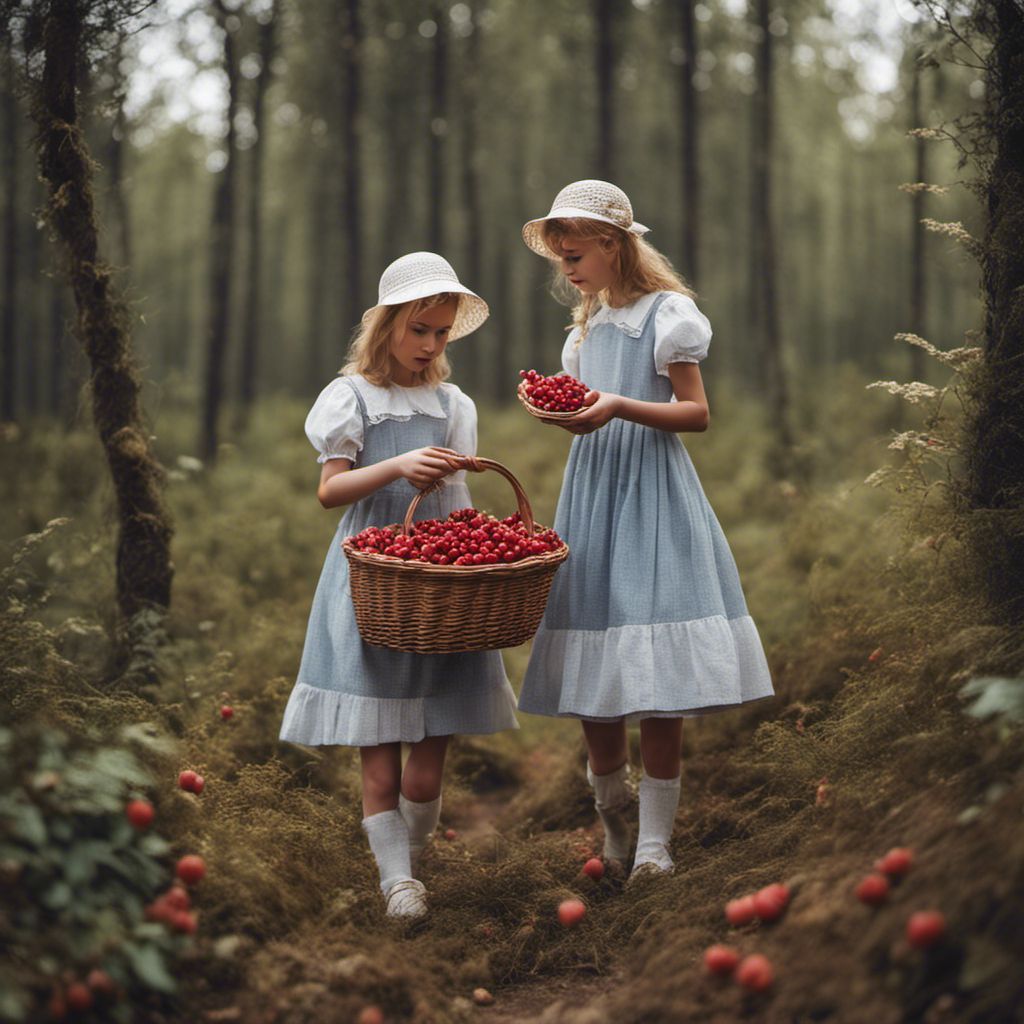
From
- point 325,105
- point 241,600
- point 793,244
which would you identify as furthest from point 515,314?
point 241,600

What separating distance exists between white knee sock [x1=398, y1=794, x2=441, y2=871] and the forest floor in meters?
0.17

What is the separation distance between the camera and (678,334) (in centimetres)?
431

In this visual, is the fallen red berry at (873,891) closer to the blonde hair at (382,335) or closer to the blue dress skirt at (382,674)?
the blue dress skirt at (382,674)

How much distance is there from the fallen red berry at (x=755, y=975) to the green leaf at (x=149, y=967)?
5.00 ft

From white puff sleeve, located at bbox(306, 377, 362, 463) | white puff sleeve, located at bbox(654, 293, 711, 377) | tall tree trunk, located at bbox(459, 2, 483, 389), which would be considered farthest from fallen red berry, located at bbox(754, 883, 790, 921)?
tall tree trunk, located at bbox(459, 2, 483, 389)

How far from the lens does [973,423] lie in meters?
4.54

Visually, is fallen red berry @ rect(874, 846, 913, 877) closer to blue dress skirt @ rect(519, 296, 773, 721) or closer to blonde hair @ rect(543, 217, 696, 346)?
blue dress skirt @ rect(519, 296, 773, 721)

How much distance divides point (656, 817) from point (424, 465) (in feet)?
5.79

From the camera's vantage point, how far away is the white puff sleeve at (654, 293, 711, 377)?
14.2 feet

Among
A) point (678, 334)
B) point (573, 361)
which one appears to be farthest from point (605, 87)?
point (678, 334)

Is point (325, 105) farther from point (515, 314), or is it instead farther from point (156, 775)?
point (156, 775)

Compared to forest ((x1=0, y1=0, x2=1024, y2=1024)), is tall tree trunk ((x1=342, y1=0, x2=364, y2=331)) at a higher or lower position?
higher

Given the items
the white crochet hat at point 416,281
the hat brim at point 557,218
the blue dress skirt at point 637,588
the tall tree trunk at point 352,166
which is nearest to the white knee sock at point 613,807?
the blue dress skirt at point 637,588

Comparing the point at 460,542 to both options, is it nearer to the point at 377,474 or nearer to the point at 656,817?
the point at 377,474
